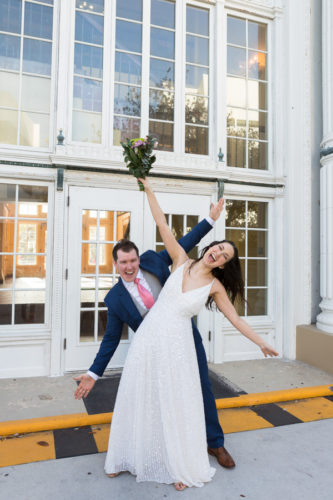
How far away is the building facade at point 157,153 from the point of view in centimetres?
453

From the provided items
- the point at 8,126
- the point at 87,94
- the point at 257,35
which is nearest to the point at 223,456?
the point at 8,126

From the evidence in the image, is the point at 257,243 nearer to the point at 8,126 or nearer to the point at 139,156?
the point at 139,156

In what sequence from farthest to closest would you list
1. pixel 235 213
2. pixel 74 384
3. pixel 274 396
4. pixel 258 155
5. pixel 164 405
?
pixel 258 155
pixel 235 213
pixel 74 384
pixel 274 396
pixel 164 405

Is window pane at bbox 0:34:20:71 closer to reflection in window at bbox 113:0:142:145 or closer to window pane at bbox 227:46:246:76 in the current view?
reflection in window at bbox 113:0:142:145

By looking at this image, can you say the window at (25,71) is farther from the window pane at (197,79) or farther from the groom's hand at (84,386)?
the groom's hand at (84,386)

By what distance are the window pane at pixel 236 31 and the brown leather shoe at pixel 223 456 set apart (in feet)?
18.2

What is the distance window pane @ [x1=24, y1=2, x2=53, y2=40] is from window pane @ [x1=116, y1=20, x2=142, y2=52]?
0.90 metres

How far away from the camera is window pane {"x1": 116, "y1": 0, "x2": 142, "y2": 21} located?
494cm

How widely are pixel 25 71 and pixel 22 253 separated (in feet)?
7.74

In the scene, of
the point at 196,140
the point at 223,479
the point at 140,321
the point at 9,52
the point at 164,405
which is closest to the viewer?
the point at 164,405

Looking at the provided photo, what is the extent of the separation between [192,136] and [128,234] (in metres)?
1.77

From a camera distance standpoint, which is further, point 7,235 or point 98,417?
point 7,235

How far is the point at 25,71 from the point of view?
4594 mm

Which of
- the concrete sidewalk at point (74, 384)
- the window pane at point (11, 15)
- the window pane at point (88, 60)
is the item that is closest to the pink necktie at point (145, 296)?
the concrete sidewalk at point (74, 384)
